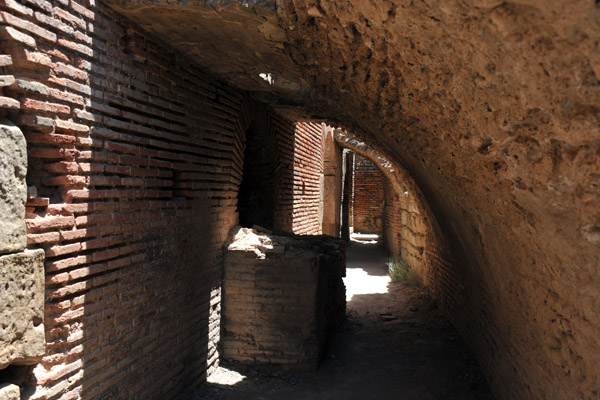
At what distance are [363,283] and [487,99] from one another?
7.39 m

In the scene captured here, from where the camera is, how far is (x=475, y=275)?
4.29 metres

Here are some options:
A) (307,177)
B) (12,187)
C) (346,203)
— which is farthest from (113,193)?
(346,203)

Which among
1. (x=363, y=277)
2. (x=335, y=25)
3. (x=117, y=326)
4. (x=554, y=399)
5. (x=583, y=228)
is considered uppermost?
(x=335, y=25)

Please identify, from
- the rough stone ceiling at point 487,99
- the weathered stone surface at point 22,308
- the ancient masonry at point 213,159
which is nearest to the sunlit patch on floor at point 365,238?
the ancient masonry at point 213,159

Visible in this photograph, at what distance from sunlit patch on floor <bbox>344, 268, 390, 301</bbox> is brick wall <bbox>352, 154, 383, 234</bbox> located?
790 centimetres

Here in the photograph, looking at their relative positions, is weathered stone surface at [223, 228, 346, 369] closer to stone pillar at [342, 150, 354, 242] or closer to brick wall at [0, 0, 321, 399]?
brick wall at [0, 0, 321, 399]

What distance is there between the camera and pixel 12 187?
227 cm

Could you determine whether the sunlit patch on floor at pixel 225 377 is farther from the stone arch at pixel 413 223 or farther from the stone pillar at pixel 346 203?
the stone pillar at pixel 346 203

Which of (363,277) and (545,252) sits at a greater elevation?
(545,252)

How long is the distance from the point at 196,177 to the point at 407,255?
649cm

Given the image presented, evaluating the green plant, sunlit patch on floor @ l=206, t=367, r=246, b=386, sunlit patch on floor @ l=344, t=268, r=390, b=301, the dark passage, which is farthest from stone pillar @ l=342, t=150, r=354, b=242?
sunlit patch on floor @ l=206, t=367, r=246, b=386

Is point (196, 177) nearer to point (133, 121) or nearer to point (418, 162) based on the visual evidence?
point (133, 121)

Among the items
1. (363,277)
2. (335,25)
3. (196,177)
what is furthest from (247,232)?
(363,277)

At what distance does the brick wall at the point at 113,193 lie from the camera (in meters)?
2.46
